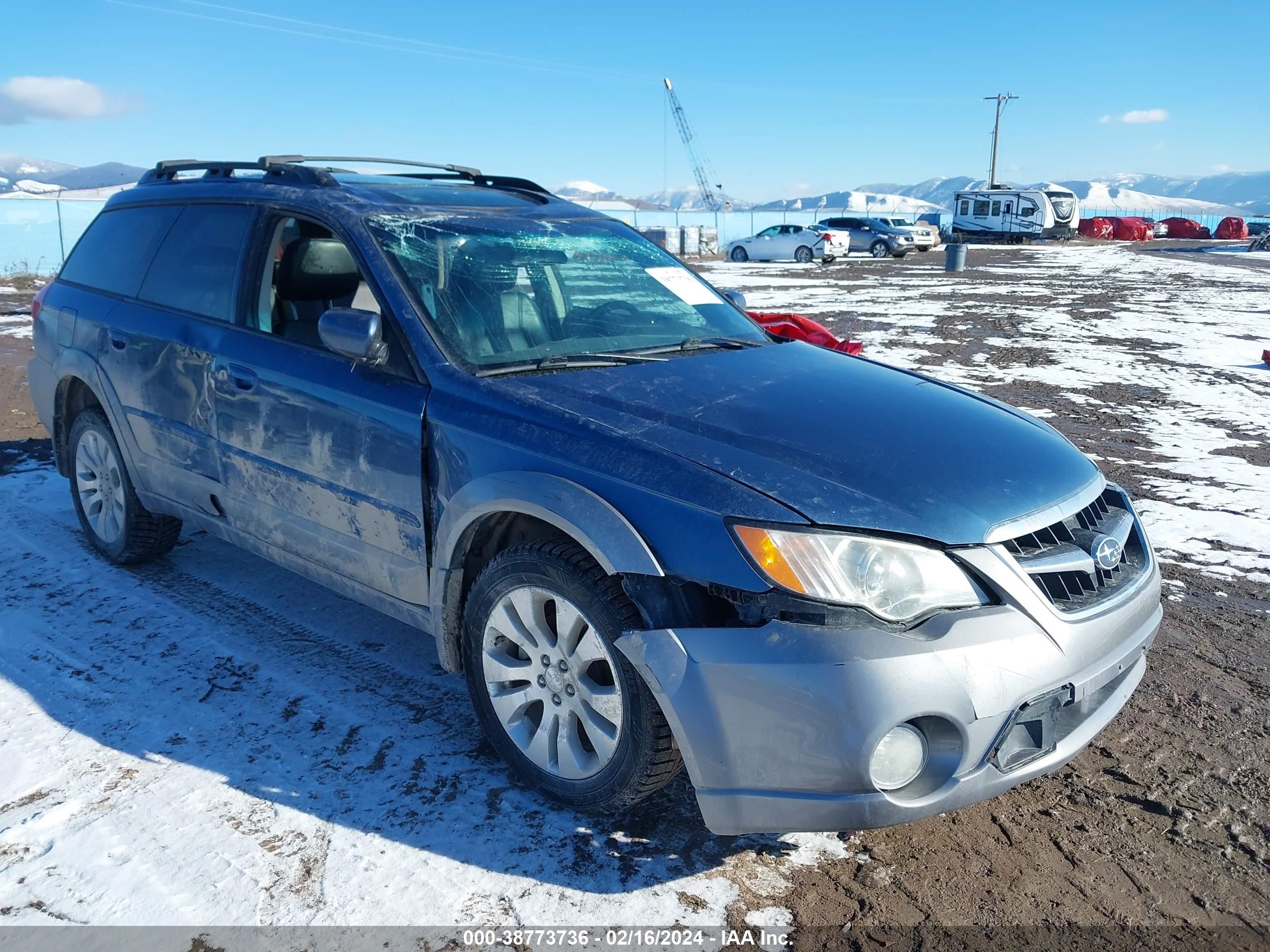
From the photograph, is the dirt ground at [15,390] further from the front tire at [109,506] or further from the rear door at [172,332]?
the rear door at [172,332]

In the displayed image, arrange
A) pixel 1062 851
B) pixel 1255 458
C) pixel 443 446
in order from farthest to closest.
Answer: pixel 1255 458, pixel 443 446, pixel 1062 851

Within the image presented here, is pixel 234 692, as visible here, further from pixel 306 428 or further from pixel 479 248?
pixel 479 248

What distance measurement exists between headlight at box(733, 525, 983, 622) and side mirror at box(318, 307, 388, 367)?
1.47m

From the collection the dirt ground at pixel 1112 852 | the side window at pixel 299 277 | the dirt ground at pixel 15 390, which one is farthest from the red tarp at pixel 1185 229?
the side window at pixel 299 277

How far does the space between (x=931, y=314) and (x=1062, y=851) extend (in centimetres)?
1394

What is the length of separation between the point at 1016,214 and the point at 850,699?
5049cm

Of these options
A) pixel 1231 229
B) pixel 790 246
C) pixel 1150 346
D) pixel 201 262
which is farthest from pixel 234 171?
pixel 1231 229

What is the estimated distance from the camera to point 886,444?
284 cm

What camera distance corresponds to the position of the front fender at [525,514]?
8.32 ft

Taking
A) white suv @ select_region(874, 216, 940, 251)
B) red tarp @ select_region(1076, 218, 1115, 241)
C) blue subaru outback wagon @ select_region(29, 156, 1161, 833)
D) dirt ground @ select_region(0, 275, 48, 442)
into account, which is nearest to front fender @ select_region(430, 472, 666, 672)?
blue subaru outback wagon @ select_region(29, 156, 1161, 833)

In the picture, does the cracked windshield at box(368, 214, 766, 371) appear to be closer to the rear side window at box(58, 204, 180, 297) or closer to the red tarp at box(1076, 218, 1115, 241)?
the rear side window at box(58, 204, 180, 297)

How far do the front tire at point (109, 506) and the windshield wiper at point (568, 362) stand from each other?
7.60 ft

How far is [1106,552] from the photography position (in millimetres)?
2746

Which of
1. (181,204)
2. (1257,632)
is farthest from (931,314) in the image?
(181,204)
